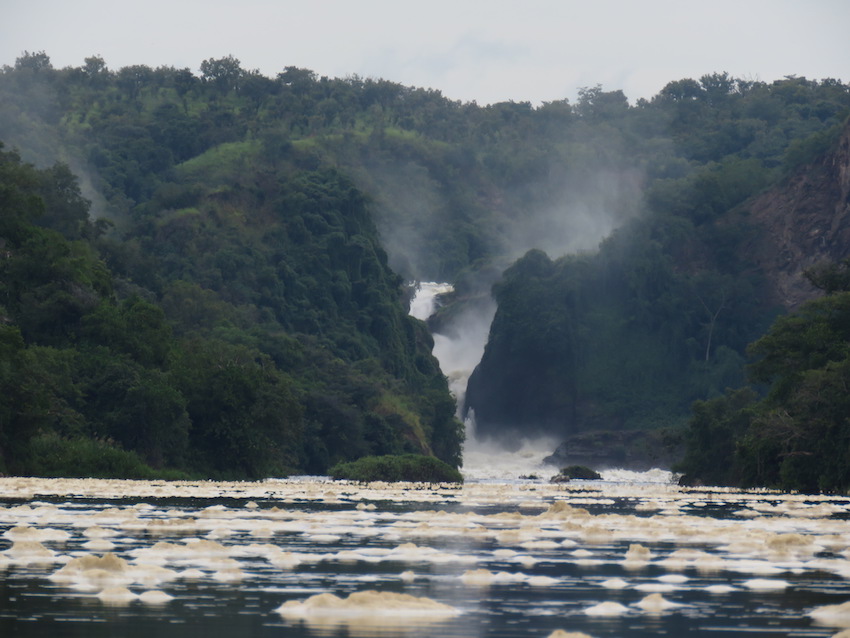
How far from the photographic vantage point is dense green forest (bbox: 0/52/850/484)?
64.8 metres

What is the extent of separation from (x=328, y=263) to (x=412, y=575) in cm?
11642

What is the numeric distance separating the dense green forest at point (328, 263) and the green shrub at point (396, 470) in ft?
18.5

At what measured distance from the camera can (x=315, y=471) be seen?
283 feet

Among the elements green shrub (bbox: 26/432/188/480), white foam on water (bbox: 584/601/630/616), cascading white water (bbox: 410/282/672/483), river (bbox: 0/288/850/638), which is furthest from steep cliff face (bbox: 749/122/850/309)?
white foam on water (bbox: 584/601/630/616)

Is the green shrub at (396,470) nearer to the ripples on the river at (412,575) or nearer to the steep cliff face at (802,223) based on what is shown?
the ripples on the river at (412,575)

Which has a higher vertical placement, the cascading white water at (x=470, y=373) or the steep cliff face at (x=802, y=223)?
the steep cliff face at (x=802, y=223)

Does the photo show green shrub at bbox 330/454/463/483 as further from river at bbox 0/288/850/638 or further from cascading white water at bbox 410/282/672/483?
river at bbox 0/288/850/638

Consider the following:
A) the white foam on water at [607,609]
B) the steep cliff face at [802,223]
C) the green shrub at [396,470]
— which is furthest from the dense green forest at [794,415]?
the steep cliff face at [802,223]

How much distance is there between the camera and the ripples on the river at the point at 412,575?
1045 centimetres

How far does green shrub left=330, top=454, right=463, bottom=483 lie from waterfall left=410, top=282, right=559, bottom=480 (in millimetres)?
56739

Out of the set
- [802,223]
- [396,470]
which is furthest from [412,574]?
[802,223]

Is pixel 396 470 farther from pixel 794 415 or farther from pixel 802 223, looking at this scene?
pixel 802 223

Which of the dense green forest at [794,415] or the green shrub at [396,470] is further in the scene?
the green shrub at [396,470]

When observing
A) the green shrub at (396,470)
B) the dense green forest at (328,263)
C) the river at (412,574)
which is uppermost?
the dense green forest at (328,263)
